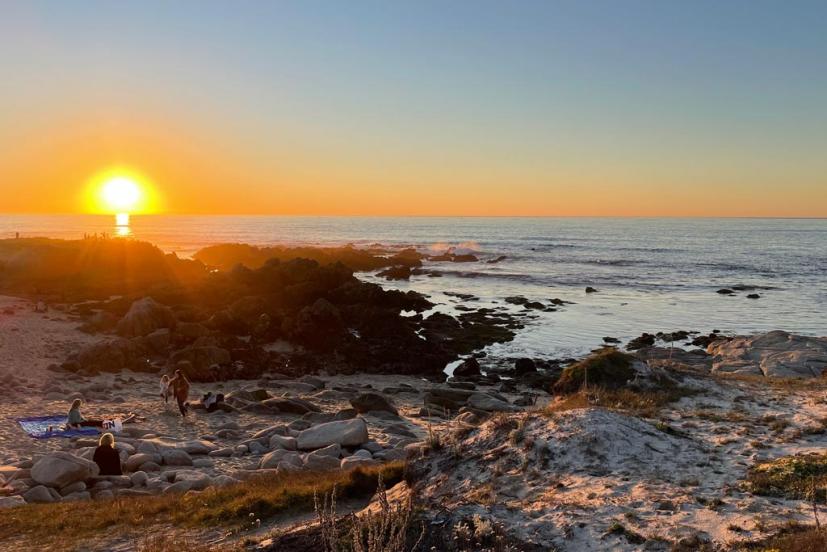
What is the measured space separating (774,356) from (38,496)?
23121mm

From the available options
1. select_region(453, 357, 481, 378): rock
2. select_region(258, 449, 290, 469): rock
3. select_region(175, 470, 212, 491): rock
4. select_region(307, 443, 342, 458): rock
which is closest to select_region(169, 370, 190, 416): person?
select_region(258, 449, 290, 469): rock

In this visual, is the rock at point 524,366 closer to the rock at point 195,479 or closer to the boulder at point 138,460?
the rock at point 195,479

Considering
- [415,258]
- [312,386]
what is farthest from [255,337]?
[415,258]

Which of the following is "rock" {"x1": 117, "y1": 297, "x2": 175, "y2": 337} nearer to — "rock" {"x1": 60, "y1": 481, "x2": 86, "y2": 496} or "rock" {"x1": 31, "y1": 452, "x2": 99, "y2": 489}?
"rock" {"x1": 31, "y1": 452, "x2": 99, "y2": 489}

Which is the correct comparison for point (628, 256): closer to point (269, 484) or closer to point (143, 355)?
point (143, 355)

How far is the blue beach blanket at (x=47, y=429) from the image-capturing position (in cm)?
1549

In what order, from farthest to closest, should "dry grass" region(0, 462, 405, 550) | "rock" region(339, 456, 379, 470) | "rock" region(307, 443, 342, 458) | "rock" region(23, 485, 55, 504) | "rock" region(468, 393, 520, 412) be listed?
"rock" region(468, 393, 520, 412), "rock" region(307, 443, 342, 458), "rock" region(339, 456, 379, 470), "rock" region(23, 485, 55, 504), "dry grass" region(0, 462, 405, 550)

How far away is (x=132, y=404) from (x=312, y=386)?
6.76 m

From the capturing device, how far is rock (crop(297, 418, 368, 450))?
1485cm

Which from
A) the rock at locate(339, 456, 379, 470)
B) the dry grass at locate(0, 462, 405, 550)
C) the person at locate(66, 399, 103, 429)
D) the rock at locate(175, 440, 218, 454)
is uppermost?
the dry grass at locate(0, 462, 405, 550)

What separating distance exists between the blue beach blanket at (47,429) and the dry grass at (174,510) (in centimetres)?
588

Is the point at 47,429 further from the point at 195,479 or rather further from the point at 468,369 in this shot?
the point at 468,369

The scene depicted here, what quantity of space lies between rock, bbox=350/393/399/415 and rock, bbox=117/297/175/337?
51.4ft

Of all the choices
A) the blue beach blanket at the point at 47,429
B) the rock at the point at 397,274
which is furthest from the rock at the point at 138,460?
the rock at the point at 397,274
